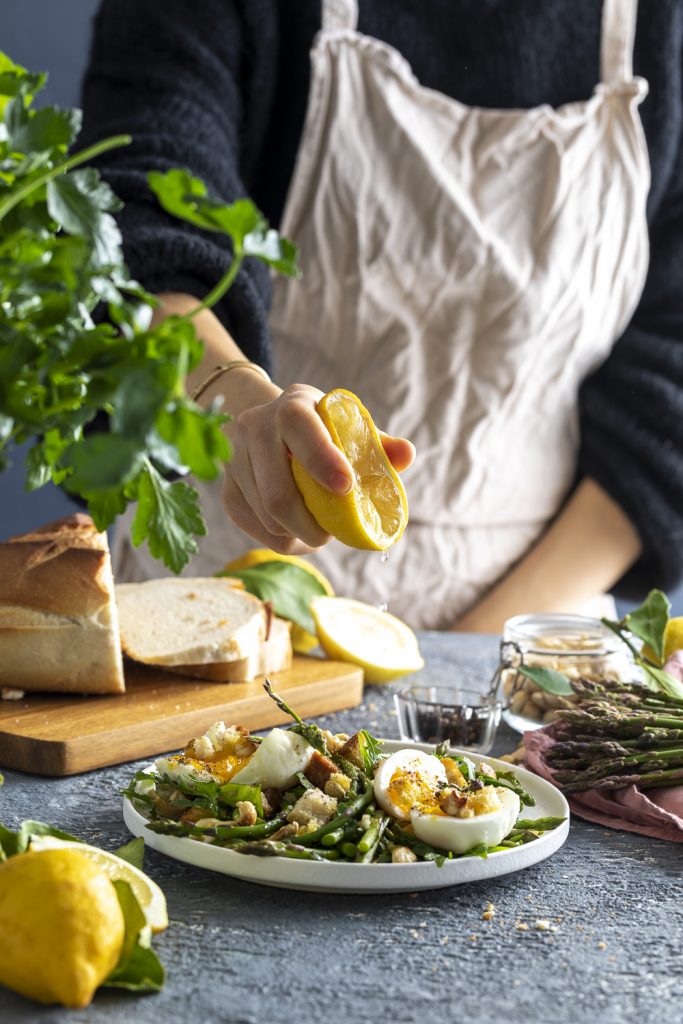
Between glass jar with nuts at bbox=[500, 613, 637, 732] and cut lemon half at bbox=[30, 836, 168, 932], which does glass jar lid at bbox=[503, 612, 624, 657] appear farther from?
cut lemon half at bbox=[30, 836, 168, 932]

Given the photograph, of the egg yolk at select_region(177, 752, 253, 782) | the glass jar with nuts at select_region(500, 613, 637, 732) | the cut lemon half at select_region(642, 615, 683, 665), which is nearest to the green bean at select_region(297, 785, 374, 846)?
the egg yolk at select_region(177, 752, 253, 782)

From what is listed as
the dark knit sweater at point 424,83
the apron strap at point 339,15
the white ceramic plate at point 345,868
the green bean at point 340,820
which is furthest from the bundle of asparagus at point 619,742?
the apron strap at point 339,15

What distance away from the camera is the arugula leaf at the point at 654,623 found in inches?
69.2

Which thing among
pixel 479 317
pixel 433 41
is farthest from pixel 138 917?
pixel 433 41

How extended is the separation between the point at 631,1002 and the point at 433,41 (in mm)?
2212

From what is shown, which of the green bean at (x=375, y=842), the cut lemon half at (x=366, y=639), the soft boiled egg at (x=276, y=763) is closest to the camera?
the green bean at (x=375, y=842)

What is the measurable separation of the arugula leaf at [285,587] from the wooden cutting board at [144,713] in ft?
0.30

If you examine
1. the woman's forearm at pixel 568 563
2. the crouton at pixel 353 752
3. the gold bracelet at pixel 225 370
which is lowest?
the woman's forearm at pixel 568 563

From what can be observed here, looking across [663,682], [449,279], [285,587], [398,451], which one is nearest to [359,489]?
[398,451]

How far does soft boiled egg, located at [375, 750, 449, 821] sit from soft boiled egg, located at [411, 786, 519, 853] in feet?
0.08

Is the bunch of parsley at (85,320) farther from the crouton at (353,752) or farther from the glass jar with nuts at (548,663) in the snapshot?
the glass jar with nuts at (548,663)

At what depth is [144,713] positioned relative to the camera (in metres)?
1.73

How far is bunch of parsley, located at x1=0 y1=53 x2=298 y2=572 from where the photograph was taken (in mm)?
773

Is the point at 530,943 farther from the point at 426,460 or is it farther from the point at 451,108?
the point at 451,108
